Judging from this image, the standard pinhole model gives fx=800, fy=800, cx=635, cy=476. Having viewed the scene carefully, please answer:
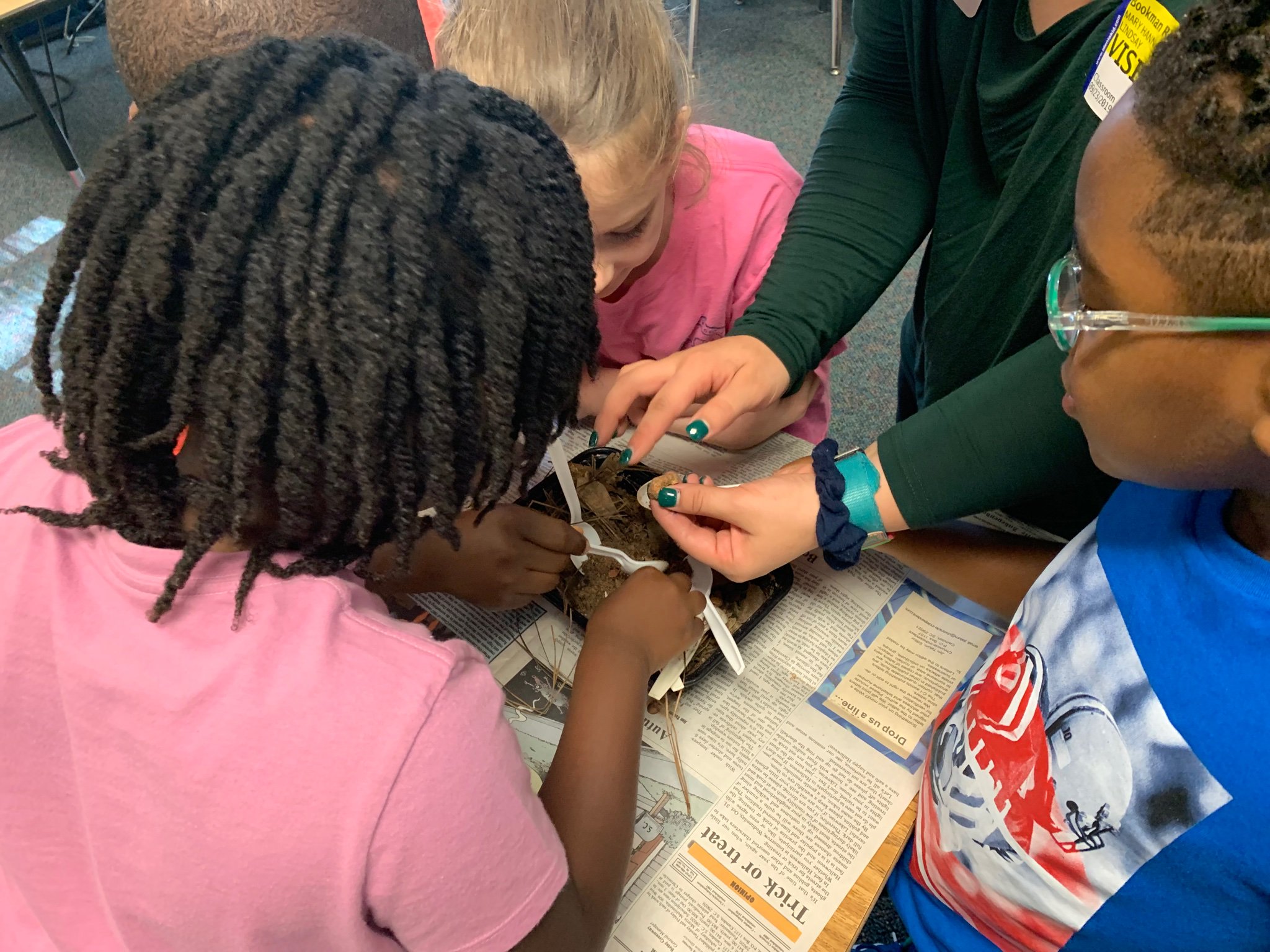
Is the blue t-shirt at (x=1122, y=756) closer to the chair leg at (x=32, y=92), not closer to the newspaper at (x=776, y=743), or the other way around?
the newspaper at (x=776, y=743)

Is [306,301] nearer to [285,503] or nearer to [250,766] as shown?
[285,503]

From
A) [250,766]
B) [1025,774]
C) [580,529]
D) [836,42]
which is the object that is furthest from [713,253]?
[836,42]

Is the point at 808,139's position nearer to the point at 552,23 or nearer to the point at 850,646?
the point at 552,23

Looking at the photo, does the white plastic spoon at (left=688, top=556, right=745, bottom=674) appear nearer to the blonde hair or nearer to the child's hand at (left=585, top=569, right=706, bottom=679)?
the child's hand at (left=585, top=569, right=706, bottom=679)

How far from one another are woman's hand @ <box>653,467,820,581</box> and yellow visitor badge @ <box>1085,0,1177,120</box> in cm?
42

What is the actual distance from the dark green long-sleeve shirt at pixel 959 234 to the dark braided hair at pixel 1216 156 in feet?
0.72

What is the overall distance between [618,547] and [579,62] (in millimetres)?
547

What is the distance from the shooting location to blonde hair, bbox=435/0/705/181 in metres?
0.85

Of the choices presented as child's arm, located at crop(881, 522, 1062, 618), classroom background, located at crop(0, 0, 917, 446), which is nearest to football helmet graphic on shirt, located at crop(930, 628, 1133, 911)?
child's arm, located at crop(881, 522, 1062, 618)

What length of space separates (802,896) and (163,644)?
57 cm

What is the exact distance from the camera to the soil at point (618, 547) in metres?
0.91

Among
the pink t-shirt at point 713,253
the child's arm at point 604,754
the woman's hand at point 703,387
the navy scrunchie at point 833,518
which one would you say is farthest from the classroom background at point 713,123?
the child's arm at point 604,754

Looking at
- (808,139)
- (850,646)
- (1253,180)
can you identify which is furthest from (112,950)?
(808,139)

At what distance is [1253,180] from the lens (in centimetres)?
41
